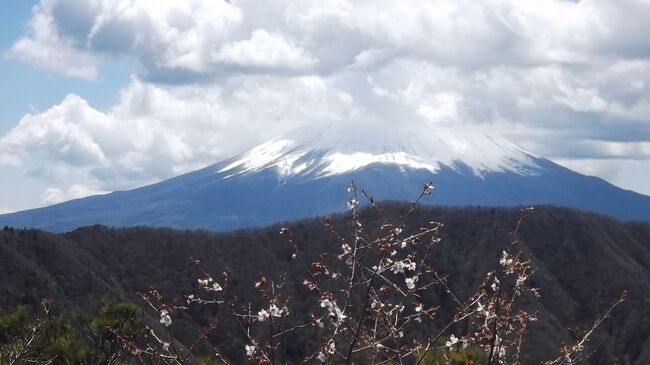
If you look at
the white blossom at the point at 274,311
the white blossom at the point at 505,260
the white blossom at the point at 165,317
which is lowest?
the white blossom at the point at 505,260

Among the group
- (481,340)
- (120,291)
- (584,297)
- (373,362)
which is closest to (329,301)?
(373,362)

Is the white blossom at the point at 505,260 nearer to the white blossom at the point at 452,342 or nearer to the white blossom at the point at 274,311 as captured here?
the white blossom at the point at 452,342

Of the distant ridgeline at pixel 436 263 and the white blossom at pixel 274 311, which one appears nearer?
the white blossom at pixel 274 311

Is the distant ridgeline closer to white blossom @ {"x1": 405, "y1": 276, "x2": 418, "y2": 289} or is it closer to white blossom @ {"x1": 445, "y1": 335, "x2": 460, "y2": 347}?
white blossom @ {"x1": 445, "y1": 335, "x2": 460, "y2": 347}

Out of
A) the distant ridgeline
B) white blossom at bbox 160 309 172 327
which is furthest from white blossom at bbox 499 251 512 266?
the distant ridgeline

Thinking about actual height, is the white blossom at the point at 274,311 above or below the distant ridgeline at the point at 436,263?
above

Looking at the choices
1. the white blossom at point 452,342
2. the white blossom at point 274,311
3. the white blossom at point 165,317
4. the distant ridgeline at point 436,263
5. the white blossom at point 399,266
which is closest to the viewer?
the white blossom at point 274,311

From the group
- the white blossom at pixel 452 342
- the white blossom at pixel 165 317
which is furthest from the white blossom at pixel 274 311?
the white blossom at pixel 452 342

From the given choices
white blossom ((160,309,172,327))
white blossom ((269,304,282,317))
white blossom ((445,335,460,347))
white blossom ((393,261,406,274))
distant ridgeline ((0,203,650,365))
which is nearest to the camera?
white blossom ((269,304,282,317))

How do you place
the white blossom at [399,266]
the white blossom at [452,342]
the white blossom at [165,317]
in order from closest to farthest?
the white blossom at [452,342] < the white blossom at [165,317] < the white blossom at [399,266]
